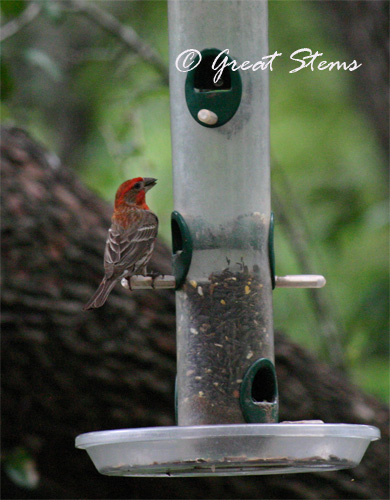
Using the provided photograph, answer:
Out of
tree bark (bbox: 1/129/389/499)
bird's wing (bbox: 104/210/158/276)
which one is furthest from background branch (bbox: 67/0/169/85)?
bird's wing (bbox: 104/210/158/276)

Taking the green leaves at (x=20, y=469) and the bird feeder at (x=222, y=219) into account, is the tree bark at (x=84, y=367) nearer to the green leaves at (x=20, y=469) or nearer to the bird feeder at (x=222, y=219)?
the green leaves at (x=20, y=469)

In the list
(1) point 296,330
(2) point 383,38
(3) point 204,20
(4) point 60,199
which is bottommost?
(1) point 296,330

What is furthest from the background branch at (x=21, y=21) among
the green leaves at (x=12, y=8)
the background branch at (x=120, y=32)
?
the background branch at (x=120, y=32)

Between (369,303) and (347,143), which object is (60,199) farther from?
(347,143)

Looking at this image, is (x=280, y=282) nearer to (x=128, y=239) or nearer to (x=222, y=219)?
(x=222, y=219)

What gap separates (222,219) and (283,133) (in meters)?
6.96

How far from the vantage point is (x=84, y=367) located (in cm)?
561

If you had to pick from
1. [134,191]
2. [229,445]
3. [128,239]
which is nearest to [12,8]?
[134,191]

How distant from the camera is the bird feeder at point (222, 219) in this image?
414cm

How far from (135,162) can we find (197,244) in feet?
9.38

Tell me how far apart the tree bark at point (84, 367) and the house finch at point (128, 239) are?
20.1 inches

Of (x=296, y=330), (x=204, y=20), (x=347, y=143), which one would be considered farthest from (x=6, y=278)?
(x=347, y=143)

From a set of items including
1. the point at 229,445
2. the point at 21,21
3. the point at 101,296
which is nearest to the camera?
the point at 229,445

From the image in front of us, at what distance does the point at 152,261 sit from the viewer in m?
5.86
